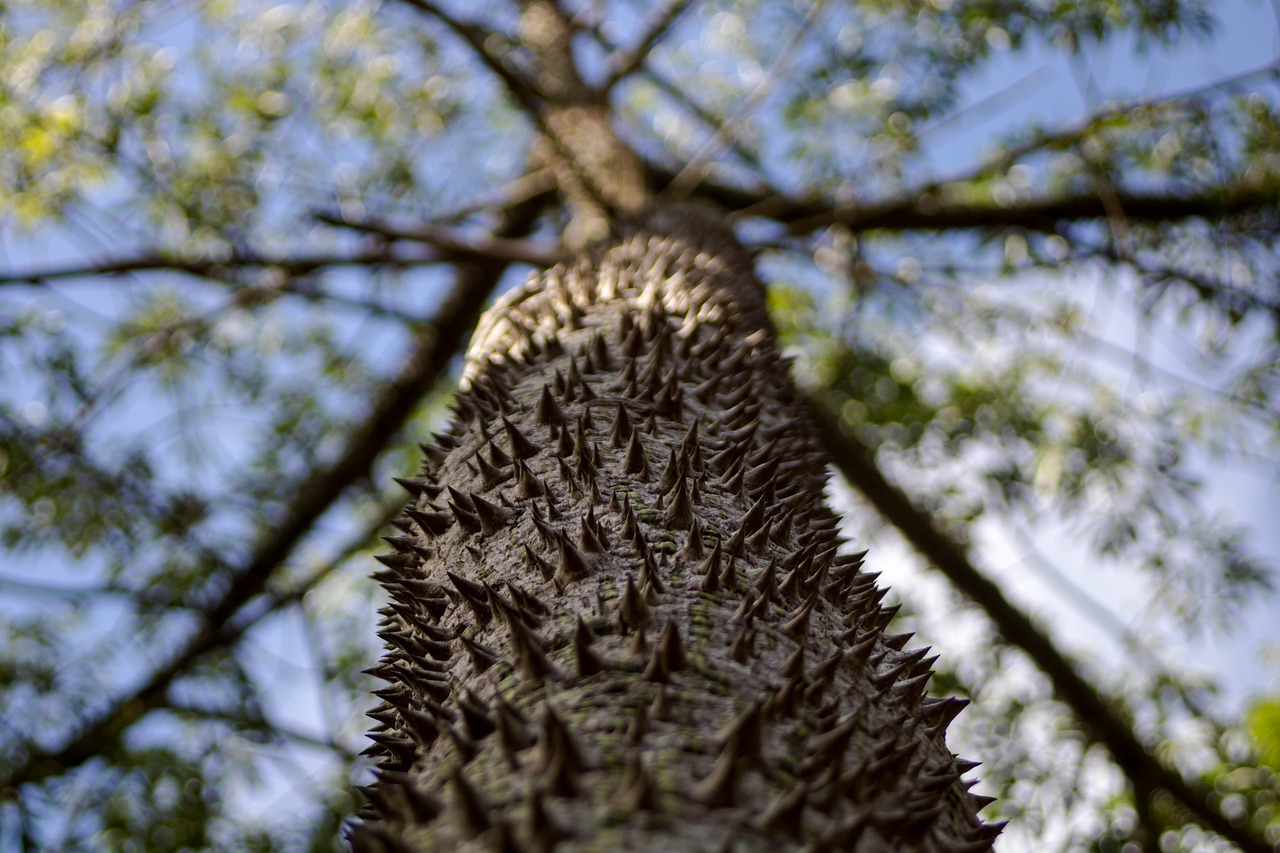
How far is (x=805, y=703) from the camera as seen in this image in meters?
1.14

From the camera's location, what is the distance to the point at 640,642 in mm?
1151

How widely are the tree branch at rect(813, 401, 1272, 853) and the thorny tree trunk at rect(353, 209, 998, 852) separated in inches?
127

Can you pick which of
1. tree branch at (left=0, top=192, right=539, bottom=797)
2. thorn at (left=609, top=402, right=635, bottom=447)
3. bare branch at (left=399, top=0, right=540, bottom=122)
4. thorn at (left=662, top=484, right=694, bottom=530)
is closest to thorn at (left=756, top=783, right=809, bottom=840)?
thorn at (left=662, top=484, right=694, bottom=530)

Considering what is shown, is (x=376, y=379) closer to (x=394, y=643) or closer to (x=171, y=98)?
(x=171, y=98)

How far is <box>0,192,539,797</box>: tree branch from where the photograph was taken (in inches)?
209

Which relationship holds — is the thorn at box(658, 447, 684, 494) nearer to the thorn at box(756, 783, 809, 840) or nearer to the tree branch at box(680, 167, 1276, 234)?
the thorn at box(756, 783, 809, 840)

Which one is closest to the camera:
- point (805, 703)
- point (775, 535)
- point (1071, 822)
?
point (805, 703)

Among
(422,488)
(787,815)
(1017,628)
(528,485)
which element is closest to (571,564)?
(528,485)

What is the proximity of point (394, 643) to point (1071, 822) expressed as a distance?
179 inches

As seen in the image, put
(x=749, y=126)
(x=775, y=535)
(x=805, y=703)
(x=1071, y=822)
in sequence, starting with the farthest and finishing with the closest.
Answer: (x=749, y=126) < (x=1071, y=822) < (x=775, y=535) < (x=805, y=703)

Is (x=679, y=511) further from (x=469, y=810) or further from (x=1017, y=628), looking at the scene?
(x=1017, y=628)

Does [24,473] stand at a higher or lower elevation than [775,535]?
higher

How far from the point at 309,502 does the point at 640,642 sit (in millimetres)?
5229

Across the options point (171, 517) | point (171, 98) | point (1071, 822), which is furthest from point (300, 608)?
point (1071, 822)
